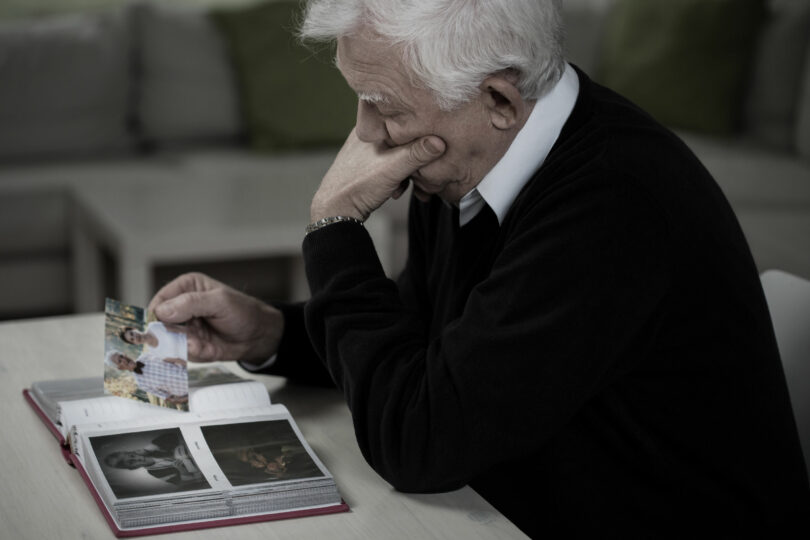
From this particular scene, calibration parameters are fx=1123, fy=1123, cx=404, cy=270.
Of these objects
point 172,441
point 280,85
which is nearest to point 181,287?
point 172,441

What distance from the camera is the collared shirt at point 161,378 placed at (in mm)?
1265

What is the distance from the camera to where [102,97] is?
3.78m

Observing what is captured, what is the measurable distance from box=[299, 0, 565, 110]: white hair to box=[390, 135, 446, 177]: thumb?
0.18 ft

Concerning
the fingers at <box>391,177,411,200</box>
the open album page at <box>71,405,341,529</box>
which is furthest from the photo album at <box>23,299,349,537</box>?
the fingers at <box>391,177,411,200</box>

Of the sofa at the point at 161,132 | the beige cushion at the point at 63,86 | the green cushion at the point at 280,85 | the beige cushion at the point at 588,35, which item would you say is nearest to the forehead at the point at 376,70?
the sofa at the point at 161,132

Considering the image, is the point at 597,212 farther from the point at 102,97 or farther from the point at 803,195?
the point at 102,97

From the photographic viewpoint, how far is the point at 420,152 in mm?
1231

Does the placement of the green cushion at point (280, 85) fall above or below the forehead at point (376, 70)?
above

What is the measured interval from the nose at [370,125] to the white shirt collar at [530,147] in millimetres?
129

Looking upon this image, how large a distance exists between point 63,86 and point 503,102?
2.84 m

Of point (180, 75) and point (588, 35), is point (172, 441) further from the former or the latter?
point (588, 35)

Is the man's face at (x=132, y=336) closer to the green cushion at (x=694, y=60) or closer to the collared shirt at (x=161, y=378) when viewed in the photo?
the collared shirt at (x=161, y=378)

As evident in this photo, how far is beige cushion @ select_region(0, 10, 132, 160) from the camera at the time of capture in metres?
3.67

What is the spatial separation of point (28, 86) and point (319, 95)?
3.13ft
